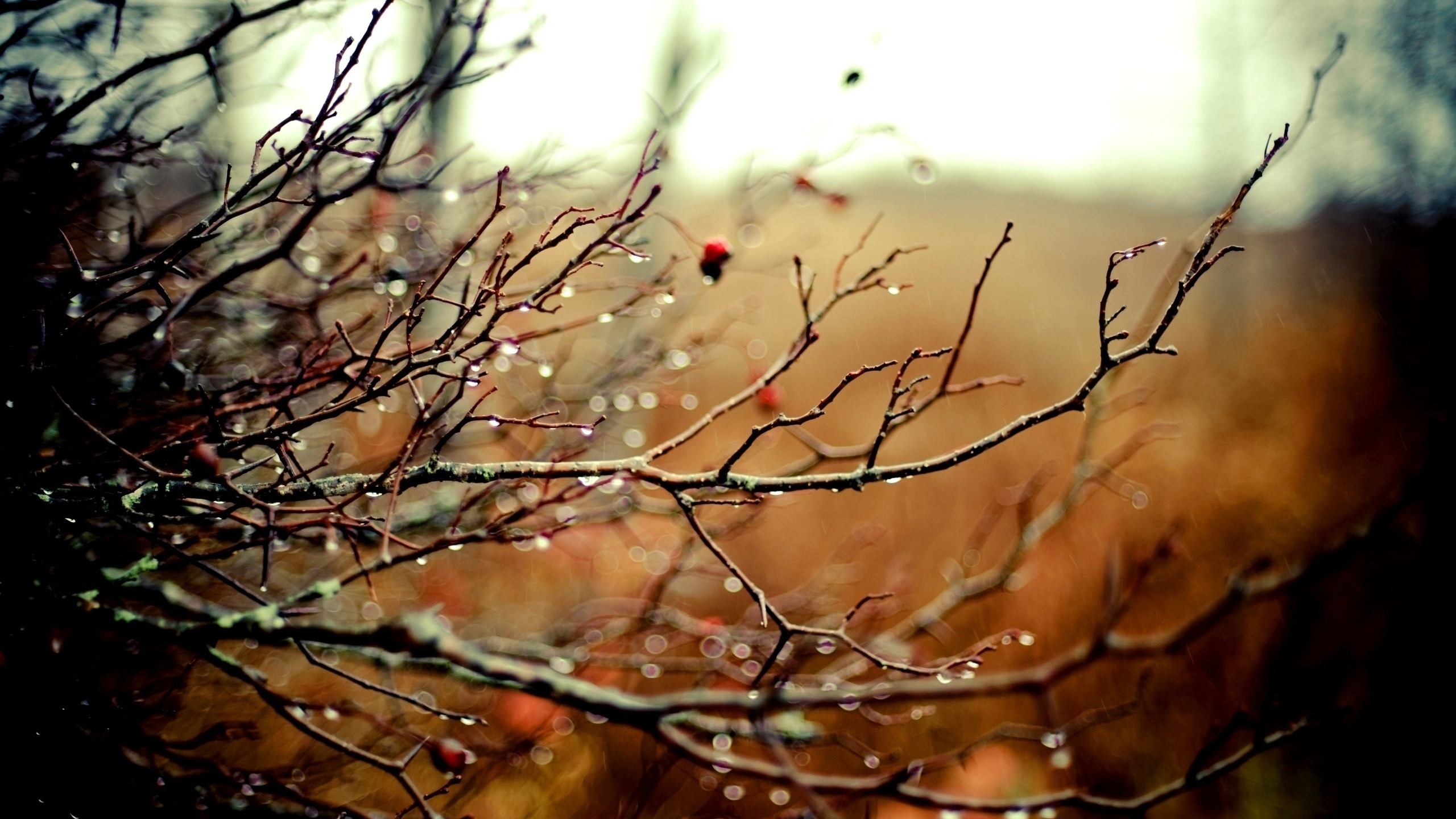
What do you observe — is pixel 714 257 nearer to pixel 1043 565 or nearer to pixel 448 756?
pixel 448 756

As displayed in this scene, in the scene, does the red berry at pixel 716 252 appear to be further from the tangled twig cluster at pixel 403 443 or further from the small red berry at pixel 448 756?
the small red berry at pixel 448 756

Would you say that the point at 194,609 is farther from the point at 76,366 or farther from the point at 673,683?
the point at 673,683

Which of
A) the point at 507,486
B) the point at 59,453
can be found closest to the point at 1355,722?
the point at 507,486

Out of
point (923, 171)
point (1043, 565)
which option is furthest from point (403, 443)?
point (1043, 565)

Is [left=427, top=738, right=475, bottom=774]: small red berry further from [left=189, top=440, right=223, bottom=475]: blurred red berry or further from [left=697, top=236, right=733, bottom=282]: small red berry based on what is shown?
[left=697, top=236, right=733, bottom=282]: small red berry

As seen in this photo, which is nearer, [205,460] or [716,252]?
[205,460]

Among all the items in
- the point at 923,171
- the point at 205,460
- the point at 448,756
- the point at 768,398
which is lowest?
the point at 448,756

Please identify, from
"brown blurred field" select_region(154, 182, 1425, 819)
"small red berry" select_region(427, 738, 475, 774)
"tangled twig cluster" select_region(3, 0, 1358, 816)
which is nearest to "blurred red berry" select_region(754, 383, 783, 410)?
"tangled twig cluster" select_region(3, 0, 1358, 816)
